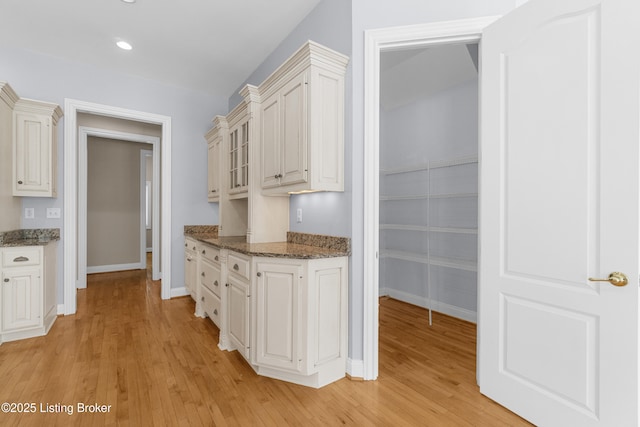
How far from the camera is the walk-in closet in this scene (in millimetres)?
3311

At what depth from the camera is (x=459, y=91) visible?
11.2 feet

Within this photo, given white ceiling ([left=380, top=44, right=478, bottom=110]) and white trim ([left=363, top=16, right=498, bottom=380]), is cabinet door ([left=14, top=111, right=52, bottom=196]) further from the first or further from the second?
white ceiling ([left=380, top=44, right=478, bottom=110])

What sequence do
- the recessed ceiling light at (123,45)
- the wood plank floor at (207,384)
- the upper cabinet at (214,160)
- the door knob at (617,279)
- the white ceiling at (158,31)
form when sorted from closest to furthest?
1. the door knob at (617,279)
2. the wood plank floor at (207,384)
3. the white ceiling at (158,31)
4. the recessed ceiling light at (123,45)
5. the upper cabinet at (214,160)

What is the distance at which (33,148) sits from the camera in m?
3.24

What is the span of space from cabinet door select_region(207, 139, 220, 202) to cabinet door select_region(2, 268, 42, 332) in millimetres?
1969

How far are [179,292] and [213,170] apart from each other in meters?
1.78

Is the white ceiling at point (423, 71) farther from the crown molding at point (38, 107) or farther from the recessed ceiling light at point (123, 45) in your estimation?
the crown molding at point (38, 107)

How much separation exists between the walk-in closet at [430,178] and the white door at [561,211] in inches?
47.7

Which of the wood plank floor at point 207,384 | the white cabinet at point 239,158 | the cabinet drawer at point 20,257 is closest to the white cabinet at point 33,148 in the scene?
the cabinet drawer at point 20,257

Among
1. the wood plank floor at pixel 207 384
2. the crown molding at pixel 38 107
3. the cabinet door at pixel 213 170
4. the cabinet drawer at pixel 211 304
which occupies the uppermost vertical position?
the crown molding at pixel 38 107

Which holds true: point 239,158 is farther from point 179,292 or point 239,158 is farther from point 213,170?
point 179,292

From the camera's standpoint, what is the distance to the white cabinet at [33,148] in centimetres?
316

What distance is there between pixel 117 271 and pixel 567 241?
712cm

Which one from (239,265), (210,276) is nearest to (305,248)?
(239,265)
